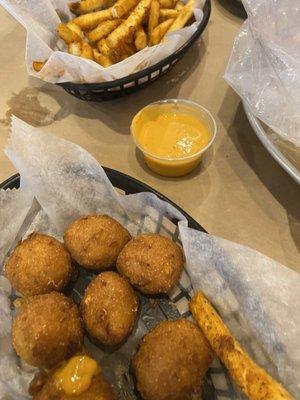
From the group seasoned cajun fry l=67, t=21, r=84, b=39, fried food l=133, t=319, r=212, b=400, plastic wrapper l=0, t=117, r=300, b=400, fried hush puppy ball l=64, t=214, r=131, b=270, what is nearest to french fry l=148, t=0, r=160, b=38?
seasoned cajun fry l=67, t=21, r=84, b=39

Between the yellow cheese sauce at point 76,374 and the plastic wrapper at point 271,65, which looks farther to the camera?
the plastic wrapper at point 271,65

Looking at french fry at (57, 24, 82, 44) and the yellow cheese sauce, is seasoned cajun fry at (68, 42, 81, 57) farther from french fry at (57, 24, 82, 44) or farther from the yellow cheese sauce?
the yellow cheese sauce

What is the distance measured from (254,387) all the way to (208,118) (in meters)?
0.76

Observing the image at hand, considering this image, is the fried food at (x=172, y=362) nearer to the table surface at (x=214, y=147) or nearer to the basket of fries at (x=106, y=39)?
the table surface at (x=214, y=147)

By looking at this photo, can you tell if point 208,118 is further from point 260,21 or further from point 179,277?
point 179,277

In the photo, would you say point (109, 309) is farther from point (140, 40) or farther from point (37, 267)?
point (140, 40)

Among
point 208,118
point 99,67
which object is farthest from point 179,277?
point 99,67

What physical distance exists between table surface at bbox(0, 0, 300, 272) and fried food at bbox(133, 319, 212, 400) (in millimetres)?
368

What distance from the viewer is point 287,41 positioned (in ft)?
3.95

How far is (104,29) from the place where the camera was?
141 centimetres

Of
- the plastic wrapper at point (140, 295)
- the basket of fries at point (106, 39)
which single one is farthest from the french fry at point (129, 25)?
the plastic wrapper at point (140, 295)

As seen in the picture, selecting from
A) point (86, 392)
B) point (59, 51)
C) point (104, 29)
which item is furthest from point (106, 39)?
point (86, 392)

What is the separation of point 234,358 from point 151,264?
0.84ft

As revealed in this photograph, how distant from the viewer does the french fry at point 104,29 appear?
1.41m
